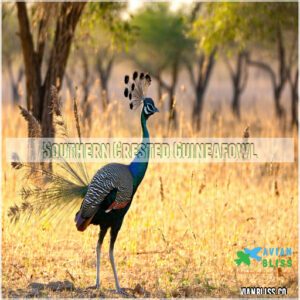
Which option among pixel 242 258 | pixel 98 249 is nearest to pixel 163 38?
pixel 242 258

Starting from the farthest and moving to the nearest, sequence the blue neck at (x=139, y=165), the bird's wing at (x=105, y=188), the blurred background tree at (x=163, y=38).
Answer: the blurred background tree at (x=163, y=38) → the blue neck at (x=139, y=165) → the bird's wing at (x=105, y=188)

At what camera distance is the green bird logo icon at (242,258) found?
6.02 m

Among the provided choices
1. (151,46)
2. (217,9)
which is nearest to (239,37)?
(217,9)

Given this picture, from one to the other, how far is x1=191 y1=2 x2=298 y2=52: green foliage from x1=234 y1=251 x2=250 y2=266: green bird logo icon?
6633mm

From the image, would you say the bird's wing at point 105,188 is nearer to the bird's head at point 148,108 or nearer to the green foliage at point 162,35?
the bird's head at point 148,108

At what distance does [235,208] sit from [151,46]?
1493 cm

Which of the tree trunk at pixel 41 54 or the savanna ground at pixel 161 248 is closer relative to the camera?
the savanna ground at pixel 161 248

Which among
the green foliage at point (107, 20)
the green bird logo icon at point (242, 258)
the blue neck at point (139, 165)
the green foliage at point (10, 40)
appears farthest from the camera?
the green foliage at point (10, 40)

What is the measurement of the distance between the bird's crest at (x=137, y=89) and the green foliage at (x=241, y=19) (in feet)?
24.7

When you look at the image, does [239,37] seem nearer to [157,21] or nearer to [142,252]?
[142,252]

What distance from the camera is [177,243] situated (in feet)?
22.0

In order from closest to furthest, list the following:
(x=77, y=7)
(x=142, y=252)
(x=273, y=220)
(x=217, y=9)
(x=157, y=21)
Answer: (x=142, y=252) → (x=273, y=220) → (x=77, y=7) → (x=217, y=9) → (x=157, y=21)

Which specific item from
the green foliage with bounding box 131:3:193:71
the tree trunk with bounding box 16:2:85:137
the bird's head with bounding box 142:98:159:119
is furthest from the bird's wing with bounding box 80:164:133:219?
the green foliage with bounding box 131:3:193:71

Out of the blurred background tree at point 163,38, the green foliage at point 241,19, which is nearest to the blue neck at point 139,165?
the green foliage at point 241,19
